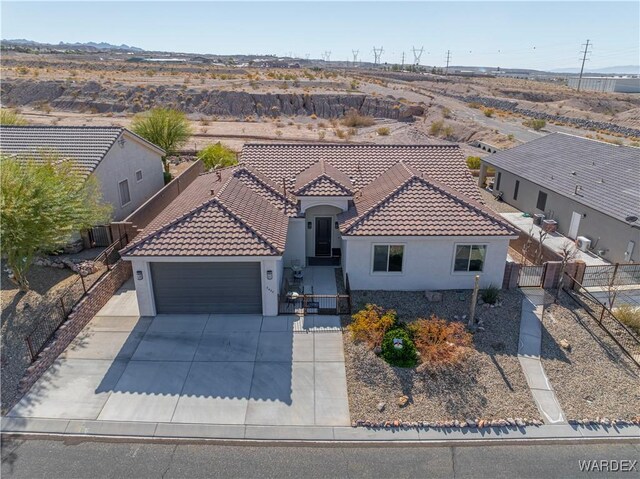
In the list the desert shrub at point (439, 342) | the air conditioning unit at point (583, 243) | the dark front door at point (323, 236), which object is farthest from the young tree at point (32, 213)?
the air conditioning unit at point (583, 243)

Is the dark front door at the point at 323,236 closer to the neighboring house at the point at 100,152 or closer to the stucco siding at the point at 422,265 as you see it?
the stucco siding at the point at 422,265

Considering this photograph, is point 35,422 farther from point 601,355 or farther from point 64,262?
point 601,355

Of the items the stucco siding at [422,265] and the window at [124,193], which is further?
the window at [124,193]

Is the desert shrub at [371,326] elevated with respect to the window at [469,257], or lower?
lower

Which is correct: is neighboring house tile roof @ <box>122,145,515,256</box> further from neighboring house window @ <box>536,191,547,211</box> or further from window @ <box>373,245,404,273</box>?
neighboring house window @ <box>536,191,547,211</box>

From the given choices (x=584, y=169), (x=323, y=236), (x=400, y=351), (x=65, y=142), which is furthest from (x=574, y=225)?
(x=65, y=142)

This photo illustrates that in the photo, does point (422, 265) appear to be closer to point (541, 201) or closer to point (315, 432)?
point (315, 432)
